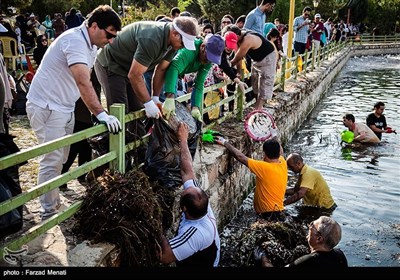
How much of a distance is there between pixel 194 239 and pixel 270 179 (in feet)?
7.18

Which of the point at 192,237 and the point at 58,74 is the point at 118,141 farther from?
the point at 192,237

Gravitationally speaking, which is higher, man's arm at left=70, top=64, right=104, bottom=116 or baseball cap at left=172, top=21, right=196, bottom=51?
baseball cap at left=172, top=21, right=196, bottom=51

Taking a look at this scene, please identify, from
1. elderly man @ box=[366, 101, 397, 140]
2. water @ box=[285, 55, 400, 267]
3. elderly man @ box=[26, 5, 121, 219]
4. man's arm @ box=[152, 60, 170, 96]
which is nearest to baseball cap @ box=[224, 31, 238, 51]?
man's arm @ box=[152, 60, 170, 96]

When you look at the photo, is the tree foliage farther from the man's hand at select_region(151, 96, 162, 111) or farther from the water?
the man's hand at select_region(151, 96, 162, 111)

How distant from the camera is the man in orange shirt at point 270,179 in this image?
5.94m

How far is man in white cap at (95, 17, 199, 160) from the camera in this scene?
4293mm

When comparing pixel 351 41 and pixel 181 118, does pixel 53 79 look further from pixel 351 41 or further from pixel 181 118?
pixel 351 41

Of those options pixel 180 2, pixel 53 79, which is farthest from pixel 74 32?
pixel 180 2

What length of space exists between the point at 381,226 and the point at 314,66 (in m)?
12.1

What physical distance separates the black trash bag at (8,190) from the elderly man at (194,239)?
1184mm

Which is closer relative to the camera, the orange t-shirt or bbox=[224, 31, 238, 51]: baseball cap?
the orange t-shirt

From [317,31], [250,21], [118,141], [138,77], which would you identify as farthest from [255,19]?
[317,31]

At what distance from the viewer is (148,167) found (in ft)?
15.1

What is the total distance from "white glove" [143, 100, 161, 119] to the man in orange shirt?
1868 mm
